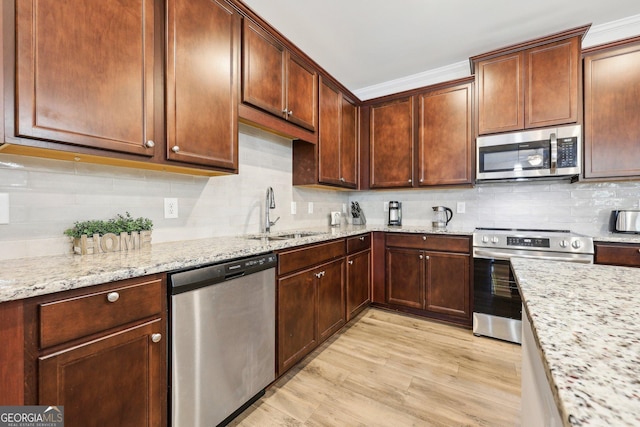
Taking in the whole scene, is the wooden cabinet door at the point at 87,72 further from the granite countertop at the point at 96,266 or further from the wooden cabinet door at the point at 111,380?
the wooden cabinet door at the point at 111,380

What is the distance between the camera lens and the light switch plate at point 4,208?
1210 mm

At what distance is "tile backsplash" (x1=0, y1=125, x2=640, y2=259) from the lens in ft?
4.25

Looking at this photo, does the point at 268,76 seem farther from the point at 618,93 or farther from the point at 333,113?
the point at 618,93

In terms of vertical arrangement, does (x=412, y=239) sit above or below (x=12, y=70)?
below

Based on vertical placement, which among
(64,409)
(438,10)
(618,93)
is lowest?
(64,409)

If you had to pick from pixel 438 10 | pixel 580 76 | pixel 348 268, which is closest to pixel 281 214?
pixel 348 268

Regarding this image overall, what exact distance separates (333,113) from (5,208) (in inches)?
96.9

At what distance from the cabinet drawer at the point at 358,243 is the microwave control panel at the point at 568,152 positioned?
1791 mm

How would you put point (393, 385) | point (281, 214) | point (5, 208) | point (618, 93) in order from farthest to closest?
point (281, 214) < point (618, 93) < point (393, 385) < point (5, 208)

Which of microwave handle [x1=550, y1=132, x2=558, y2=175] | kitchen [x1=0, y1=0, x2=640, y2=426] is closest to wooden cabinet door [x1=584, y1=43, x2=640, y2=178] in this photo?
→ microwave handle [x1=550, y1=132, x2=558, y2=175]

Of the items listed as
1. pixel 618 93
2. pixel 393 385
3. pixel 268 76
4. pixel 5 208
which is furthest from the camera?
pixel 618 93

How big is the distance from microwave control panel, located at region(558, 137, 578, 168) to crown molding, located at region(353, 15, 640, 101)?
996 millimetres

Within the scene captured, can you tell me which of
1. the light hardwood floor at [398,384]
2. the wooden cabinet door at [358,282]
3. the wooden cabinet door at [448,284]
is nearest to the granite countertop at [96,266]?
the light hardwood floor at [398,384]

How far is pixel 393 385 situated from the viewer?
184cm
